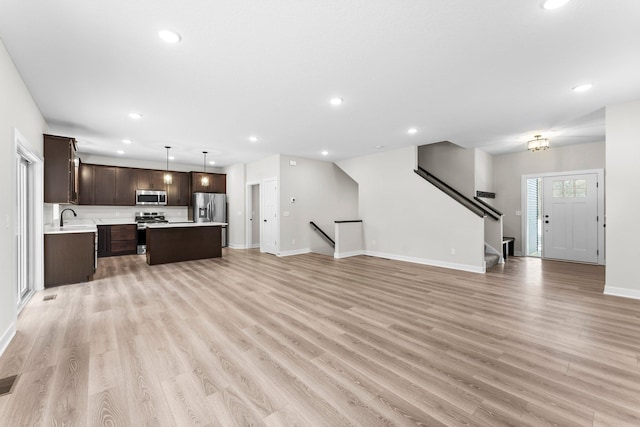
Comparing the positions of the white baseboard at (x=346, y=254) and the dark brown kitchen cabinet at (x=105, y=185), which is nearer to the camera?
the white baseboard at (x=346, y=254)

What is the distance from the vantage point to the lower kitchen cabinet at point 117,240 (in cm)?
707

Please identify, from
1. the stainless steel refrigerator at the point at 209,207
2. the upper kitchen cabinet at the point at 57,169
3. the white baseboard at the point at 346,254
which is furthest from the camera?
the stainless steel refrigerator at the point at 209,207

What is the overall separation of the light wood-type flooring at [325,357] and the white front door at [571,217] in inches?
101

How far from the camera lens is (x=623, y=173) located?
378 cm

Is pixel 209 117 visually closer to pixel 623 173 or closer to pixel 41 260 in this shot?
pixel 41 260

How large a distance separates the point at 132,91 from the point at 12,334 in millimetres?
2853

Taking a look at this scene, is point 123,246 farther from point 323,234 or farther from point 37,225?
point 323,234

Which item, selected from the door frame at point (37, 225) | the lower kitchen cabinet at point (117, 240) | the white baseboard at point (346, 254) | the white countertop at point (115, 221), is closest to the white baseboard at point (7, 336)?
the door frame at point (37, 225)

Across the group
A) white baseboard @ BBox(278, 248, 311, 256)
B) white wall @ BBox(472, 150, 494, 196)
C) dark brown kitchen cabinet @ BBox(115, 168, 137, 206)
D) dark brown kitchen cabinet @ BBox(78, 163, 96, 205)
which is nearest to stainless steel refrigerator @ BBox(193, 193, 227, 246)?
dark brown kitchen cabinet @ BBox(115, 168, 137, 206)

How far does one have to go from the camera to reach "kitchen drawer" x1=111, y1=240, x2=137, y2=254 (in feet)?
23.7

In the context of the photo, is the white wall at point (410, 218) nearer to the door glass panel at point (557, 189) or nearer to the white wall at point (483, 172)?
the white wall at point (483, 172)

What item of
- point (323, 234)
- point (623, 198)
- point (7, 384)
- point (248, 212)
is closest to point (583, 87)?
point (623, 198)

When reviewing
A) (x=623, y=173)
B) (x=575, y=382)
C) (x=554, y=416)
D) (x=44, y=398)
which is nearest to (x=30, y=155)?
(x=44, y=398)

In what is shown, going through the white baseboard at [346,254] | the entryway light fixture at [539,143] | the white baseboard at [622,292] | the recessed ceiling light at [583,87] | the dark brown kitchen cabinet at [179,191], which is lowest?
the white baseboard at [622,292]
